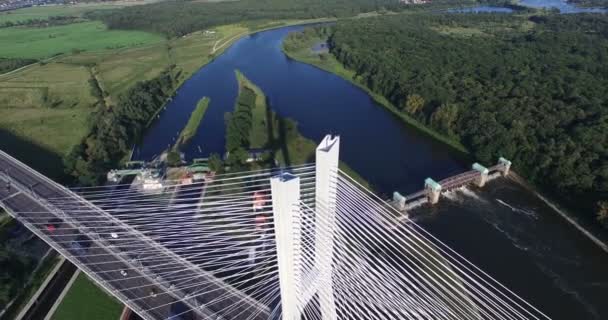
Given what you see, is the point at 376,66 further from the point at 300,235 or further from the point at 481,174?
the point at 300,235

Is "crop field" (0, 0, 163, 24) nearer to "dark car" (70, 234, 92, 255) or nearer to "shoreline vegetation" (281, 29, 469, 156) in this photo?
"shoreline vegetation" (281, 29, 469, 156)

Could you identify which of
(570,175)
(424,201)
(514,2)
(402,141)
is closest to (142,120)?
(402,141)

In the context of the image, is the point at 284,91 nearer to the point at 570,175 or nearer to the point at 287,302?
the point at 570,175

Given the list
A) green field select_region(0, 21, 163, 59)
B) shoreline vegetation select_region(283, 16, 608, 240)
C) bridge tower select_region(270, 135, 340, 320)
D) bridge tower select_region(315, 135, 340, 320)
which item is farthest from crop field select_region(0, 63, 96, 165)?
shoreline vegetation select_region(283, 16, 608, 240)

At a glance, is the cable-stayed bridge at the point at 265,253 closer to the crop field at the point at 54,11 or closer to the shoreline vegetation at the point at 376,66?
the shoreline vegetation at the point at 376,66

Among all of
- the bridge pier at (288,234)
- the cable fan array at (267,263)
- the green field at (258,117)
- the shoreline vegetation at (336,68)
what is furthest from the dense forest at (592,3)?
the bridge pier at (288,234)
